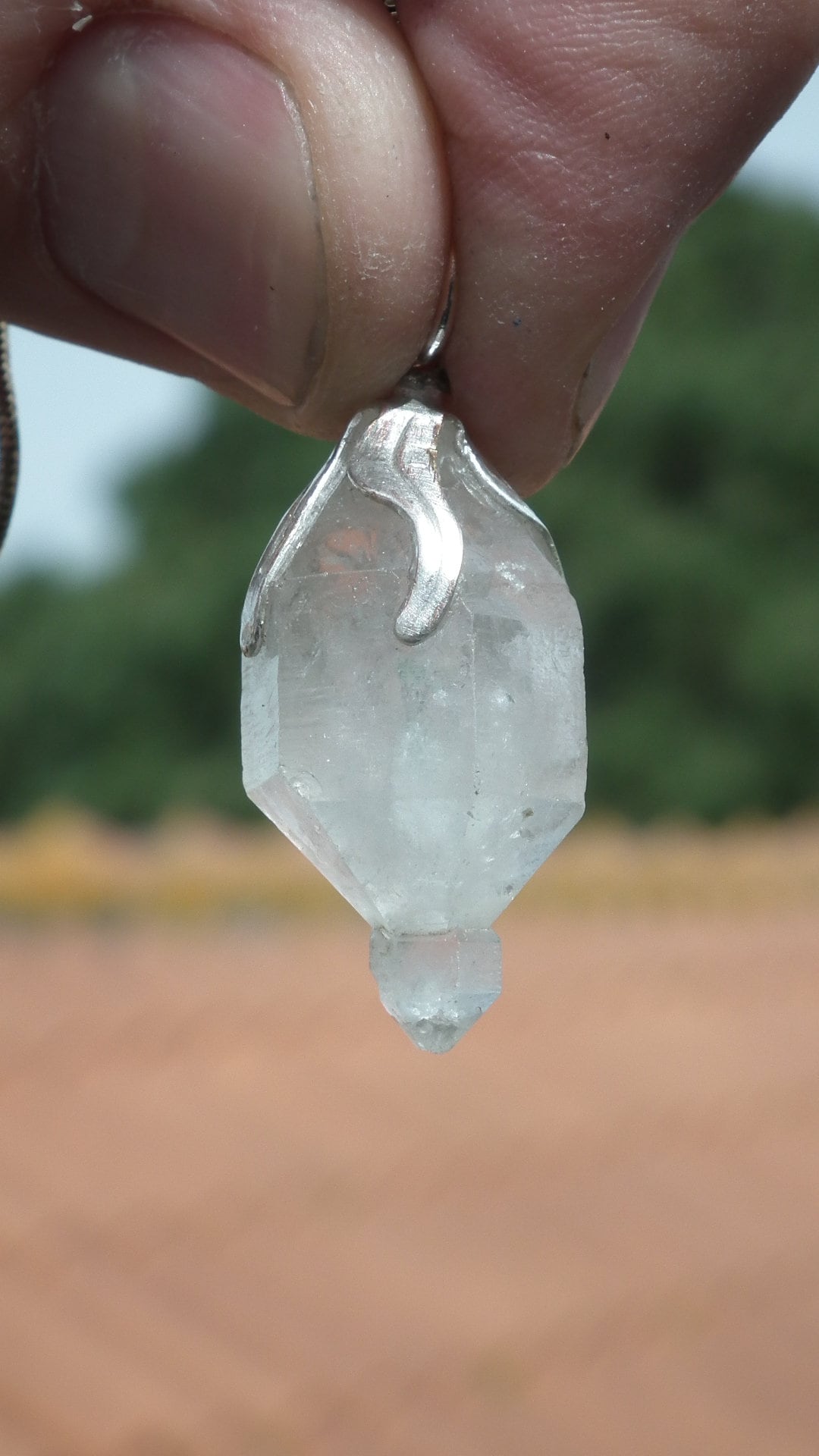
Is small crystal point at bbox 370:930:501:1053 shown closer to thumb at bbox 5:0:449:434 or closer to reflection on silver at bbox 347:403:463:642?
reflection on silver at bbox 347:403:463:642

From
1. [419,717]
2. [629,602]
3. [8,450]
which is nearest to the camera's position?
[419,717]

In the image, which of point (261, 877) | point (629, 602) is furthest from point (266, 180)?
point (629, 602)

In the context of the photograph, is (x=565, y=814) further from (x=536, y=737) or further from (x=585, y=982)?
(x=585, y=982)

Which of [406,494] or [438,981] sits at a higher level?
[406,494]

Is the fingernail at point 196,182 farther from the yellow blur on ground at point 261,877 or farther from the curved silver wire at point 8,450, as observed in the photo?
the yellow blur on ground at point 261,877

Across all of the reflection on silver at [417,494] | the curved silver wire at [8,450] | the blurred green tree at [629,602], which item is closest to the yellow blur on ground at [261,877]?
the blurred green tree at [629,602]

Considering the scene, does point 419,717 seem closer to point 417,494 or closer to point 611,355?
point 417,494

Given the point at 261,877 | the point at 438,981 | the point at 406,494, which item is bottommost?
the point at 261,877
